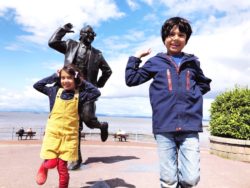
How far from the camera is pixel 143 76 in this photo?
12.4 ft

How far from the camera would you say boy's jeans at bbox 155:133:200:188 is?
3.43m

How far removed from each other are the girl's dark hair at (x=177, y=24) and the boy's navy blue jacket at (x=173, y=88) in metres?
0.24

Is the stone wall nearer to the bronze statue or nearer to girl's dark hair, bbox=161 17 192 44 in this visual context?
the bronze statue

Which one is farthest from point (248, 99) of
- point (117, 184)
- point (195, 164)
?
point (195, 164)

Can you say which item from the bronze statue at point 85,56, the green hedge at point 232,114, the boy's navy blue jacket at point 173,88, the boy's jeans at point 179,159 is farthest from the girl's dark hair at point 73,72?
the green hedge at point 232,114

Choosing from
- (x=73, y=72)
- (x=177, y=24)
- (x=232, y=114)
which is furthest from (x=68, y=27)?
(x=232, y=114)

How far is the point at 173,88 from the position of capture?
357cm

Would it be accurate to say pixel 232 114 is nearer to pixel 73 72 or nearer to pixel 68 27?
pixel 68 27

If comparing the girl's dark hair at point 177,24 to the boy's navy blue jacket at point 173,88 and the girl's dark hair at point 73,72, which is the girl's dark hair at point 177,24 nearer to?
the boy's navy blue jacket at point 173,88

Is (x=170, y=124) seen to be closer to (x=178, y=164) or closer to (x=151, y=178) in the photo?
(x=178, y=164)

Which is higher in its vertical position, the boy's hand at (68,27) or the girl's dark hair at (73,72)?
the boy's hand at (68,27)

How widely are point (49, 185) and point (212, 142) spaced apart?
733 cm

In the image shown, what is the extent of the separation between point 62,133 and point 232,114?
7.31 m

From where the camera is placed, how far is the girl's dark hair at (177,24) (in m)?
3.72
